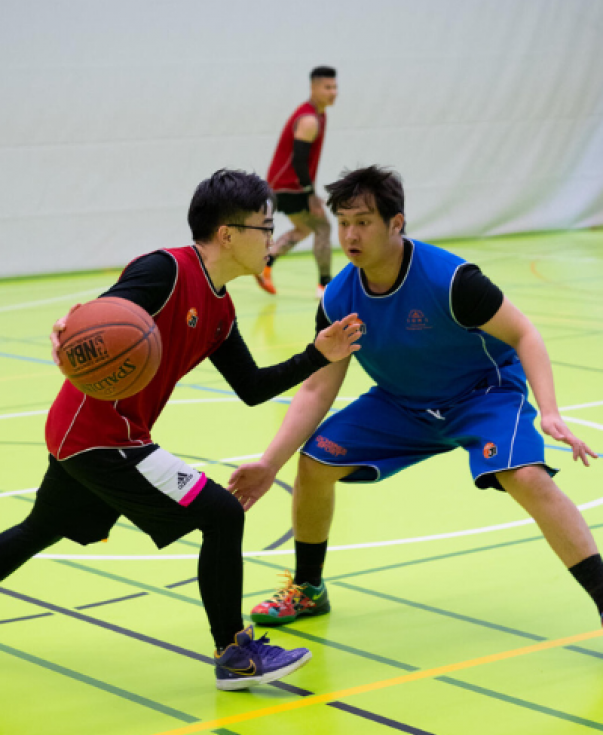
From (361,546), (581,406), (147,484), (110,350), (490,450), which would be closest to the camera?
(110,350)

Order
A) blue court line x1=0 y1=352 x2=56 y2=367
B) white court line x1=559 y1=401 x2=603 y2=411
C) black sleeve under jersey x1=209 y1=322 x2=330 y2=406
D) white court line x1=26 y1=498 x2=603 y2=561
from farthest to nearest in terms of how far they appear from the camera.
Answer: blue court line x1=0 y1=352 x2=56 y2=367 → white court line x1=559 y1=401 x2=603 y2=411 → white court line x1=26 y1=498 x2=603 y2=561 → black sleeve under jersey x1=209 y1=322 x2=330 y2=406

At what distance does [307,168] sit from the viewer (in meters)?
11.1

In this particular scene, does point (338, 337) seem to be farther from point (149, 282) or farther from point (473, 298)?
point (149, 282)

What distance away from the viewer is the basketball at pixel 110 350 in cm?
335

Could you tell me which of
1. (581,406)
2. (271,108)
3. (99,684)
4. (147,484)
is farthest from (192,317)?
(271,108)

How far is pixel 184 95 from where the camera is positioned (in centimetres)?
1418

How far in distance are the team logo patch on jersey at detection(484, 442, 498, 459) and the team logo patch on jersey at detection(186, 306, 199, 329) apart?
944 mm

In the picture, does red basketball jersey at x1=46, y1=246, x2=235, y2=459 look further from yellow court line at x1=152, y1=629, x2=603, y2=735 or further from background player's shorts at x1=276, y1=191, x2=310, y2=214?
background player's shorts at x1=276, y1=191, x2=310, y2=214

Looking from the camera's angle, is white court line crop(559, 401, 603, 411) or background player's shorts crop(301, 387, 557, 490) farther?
white court line crop(559, 401, 603, 411)

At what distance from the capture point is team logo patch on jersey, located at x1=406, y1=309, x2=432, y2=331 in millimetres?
3973

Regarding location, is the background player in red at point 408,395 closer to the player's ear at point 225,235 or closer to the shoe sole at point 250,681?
the player's ear at point 225,235

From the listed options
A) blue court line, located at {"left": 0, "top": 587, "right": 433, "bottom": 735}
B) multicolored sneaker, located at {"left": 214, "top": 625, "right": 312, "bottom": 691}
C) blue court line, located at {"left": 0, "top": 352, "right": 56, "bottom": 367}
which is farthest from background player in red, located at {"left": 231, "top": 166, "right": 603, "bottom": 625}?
blue court line, located at {"left": 0, "top": 352, "right": 56, "bottom": 367}

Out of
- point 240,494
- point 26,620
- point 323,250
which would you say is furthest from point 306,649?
point 323,250

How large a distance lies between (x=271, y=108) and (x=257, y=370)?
1123cm
